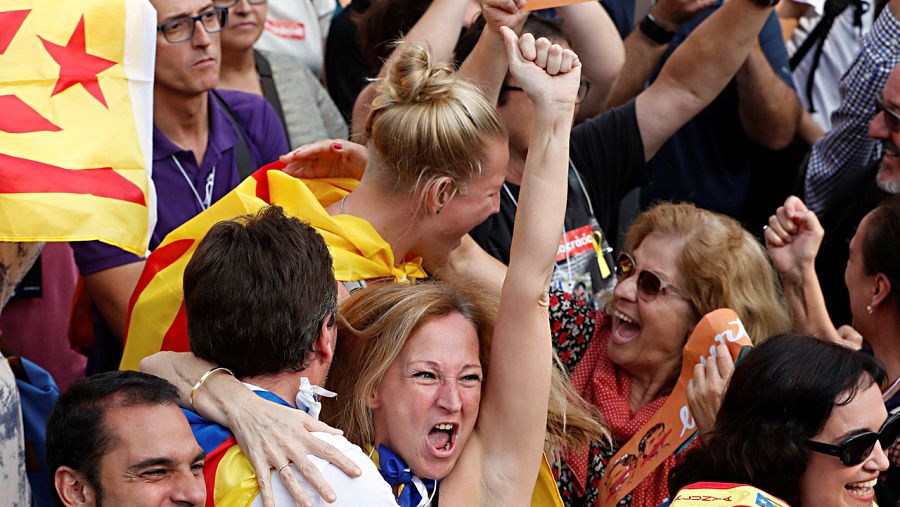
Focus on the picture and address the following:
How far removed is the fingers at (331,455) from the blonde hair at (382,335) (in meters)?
0.37

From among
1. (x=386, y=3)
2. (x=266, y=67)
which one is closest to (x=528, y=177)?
(x=386, y=3)

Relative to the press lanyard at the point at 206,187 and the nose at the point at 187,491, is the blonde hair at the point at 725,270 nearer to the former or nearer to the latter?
the press lanyard at the point at 206,187

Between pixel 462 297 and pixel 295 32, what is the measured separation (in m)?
2.76

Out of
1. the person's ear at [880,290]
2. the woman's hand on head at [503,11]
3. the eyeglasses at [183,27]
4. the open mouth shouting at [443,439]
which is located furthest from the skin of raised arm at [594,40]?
the open mouth shouting at [443,439]

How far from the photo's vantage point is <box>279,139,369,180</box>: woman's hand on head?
3.44m

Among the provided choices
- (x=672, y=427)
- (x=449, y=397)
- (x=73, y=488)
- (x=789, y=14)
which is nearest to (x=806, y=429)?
(x=672, y=427)

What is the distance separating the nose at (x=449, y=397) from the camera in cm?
263

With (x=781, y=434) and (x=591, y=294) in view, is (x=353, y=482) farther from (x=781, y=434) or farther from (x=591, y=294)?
(x=591, y=294)

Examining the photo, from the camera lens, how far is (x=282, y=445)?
91.0 inches

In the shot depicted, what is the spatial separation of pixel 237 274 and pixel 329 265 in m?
0.20

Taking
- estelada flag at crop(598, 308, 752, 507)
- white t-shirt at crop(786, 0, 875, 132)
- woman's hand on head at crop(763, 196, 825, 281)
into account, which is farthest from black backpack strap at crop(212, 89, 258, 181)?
white t-shirt at crop(786, 0, 875, 132)

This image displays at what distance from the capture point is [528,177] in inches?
105

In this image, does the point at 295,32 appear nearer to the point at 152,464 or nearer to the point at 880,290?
the point at 880,290

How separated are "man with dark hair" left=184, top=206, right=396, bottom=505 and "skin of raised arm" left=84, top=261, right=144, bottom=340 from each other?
3.54 ft
